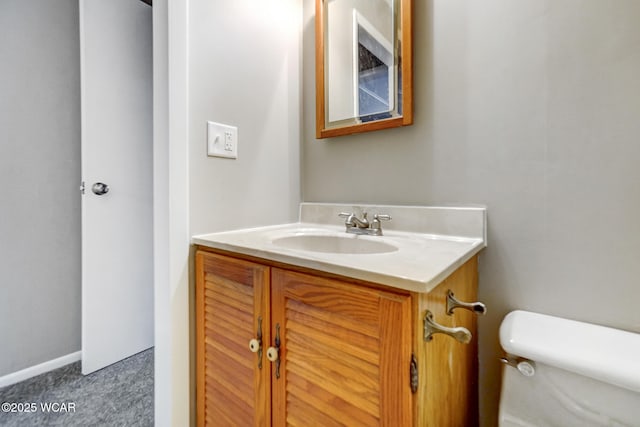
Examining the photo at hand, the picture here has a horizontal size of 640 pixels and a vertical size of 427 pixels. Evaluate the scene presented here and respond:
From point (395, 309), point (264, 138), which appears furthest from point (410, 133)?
point (395, 309)

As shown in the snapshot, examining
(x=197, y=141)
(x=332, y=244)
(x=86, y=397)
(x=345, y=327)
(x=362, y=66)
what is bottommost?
(x=86, y=397)

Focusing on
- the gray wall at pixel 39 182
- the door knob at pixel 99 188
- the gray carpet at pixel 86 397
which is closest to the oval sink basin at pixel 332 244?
the gray carpet at pixel 86 397

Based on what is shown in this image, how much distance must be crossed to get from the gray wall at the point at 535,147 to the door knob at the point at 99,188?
1362mm

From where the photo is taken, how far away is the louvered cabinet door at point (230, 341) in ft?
2.31

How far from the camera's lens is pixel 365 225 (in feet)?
3.29

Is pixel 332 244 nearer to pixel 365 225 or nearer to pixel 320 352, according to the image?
pixel 365 225

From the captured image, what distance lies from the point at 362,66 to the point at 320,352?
3.26 feet

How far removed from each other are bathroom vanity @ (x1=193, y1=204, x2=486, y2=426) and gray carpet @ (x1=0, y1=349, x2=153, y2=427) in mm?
516

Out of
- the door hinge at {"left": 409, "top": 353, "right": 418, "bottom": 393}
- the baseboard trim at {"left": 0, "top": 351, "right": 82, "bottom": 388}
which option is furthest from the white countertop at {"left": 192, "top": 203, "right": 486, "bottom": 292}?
the baseboard trim at {"left": 0, "top": 351, "right": 82, "bottom": 388}

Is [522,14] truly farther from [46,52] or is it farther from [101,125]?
[46,52]

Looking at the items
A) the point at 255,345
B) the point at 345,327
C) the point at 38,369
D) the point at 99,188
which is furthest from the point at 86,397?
the point at 345,327

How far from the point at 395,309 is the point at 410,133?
70 cm

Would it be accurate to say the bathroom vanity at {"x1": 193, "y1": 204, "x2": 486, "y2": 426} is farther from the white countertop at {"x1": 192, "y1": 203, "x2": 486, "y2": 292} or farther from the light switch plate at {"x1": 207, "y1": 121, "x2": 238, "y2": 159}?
the light switch plate at {"x1": 207, "y1": 121, "x2": 238, "y2": 159}

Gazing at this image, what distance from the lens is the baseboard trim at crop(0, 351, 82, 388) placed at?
1.27 meters
